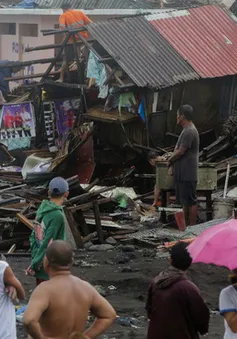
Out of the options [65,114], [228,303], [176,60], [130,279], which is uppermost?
[176,60]

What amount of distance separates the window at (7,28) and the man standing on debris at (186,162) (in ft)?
70.3

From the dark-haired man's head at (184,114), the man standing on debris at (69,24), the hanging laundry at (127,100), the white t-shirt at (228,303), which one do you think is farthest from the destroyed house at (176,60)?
the white t-shirt at (228,303)

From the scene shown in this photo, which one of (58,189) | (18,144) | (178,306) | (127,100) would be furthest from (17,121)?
(178,306)

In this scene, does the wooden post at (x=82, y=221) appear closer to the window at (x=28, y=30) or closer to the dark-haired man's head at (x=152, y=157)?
the dark-haired man's head at (x=152, y=157)

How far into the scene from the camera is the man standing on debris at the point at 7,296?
20.8 ft

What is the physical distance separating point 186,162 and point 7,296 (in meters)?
7.12

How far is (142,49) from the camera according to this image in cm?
1958

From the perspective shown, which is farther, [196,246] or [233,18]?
[233,18]

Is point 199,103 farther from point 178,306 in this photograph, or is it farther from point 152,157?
point 178,306

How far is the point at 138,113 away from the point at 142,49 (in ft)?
5.23

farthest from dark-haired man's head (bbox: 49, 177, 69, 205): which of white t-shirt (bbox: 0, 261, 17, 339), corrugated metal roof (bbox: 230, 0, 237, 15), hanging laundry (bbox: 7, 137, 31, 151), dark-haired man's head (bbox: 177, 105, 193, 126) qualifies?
corrugated metal roof (bbox: 230, 0, 237, 15)

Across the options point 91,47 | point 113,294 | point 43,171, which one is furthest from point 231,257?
point 91,47

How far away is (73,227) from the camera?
42.2 ft

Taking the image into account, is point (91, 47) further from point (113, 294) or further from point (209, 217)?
point (113, 294)
